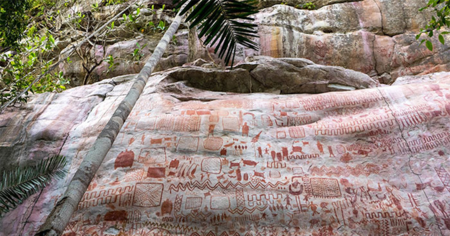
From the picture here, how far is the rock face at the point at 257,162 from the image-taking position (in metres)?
3.71

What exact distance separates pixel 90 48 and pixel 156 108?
3942 millimetres

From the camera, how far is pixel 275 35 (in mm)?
7250

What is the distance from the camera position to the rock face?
12.2 feet

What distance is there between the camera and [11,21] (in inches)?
199

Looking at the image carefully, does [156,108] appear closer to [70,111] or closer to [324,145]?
[70,111]

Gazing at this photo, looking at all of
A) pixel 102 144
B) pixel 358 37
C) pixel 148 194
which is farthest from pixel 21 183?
pixel 358 37

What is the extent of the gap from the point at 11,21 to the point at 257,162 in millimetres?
4303

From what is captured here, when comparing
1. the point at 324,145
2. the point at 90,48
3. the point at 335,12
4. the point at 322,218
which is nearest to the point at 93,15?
the point at 90,48

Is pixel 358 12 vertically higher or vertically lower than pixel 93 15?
lower

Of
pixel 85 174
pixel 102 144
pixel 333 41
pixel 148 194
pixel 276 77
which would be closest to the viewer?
pixel 85 174

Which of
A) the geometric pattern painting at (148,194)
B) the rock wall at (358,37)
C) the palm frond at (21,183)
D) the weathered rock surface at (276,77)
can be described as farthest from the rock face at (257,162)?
the rock wall at (358,37)

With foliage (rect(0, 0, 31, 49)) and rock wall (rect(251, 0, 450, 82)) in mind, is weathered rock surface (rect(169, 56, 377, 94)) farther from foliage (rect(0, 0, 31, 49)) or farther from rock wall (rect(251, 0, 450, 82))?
foliage (rect(0, 0, 31, 49))

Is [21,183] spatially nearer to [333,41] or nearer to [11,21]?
[11,21]

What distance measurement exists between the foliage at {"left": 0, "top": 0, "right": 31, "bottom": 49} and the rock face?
118 cm
